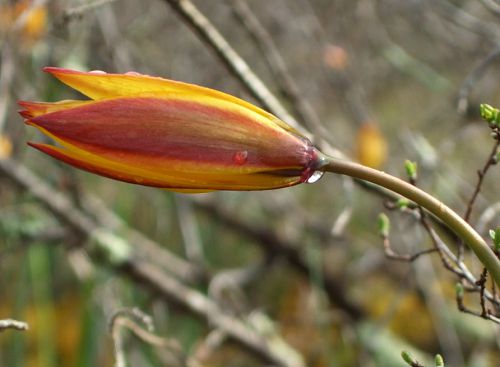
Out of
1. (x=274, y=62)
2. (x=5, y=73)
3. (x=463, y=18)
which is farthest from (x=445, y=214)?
(x=463, y=18)

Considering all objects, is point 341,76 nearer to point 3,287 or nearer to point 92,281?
point 92,281

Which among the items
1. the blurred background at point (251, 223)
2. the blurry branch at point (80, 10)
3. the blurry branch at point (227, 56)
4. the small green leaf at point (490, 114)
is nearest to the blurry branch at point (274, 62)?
the blurred background at point (251, 223)

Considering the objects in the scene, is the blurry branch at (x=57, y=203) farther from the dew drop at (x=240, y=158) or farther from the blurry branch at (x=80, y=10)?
the dew drop at (x=240, y=158)

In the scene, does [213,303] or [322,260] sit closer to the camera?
[213,303]

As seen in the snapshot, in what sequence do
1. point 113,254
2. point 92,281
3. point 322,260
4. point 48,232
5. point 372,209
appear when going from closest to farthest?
point 92,281, point 113,254, point 48,232, point 322,260, point 372,209

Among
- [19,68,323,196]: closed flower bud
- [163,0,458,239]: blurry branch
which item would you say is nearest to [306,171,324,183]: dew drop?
[19,68,323,196]: closed flower bud

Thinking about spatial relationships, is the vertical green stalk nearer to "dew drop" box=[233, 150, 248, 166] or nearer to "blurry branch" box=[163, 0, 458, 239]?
"blurry branch" box=[163, 0, 458, 239]

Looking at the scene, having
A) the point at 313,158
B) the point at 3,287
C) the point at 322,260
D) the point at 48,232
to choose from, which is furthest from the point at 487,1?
the point at 3,287

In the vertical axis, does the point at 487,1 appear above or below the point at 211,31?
above

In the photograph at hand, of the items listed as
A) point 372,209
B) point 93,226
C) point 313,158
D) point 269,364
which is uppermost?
point 372,209
